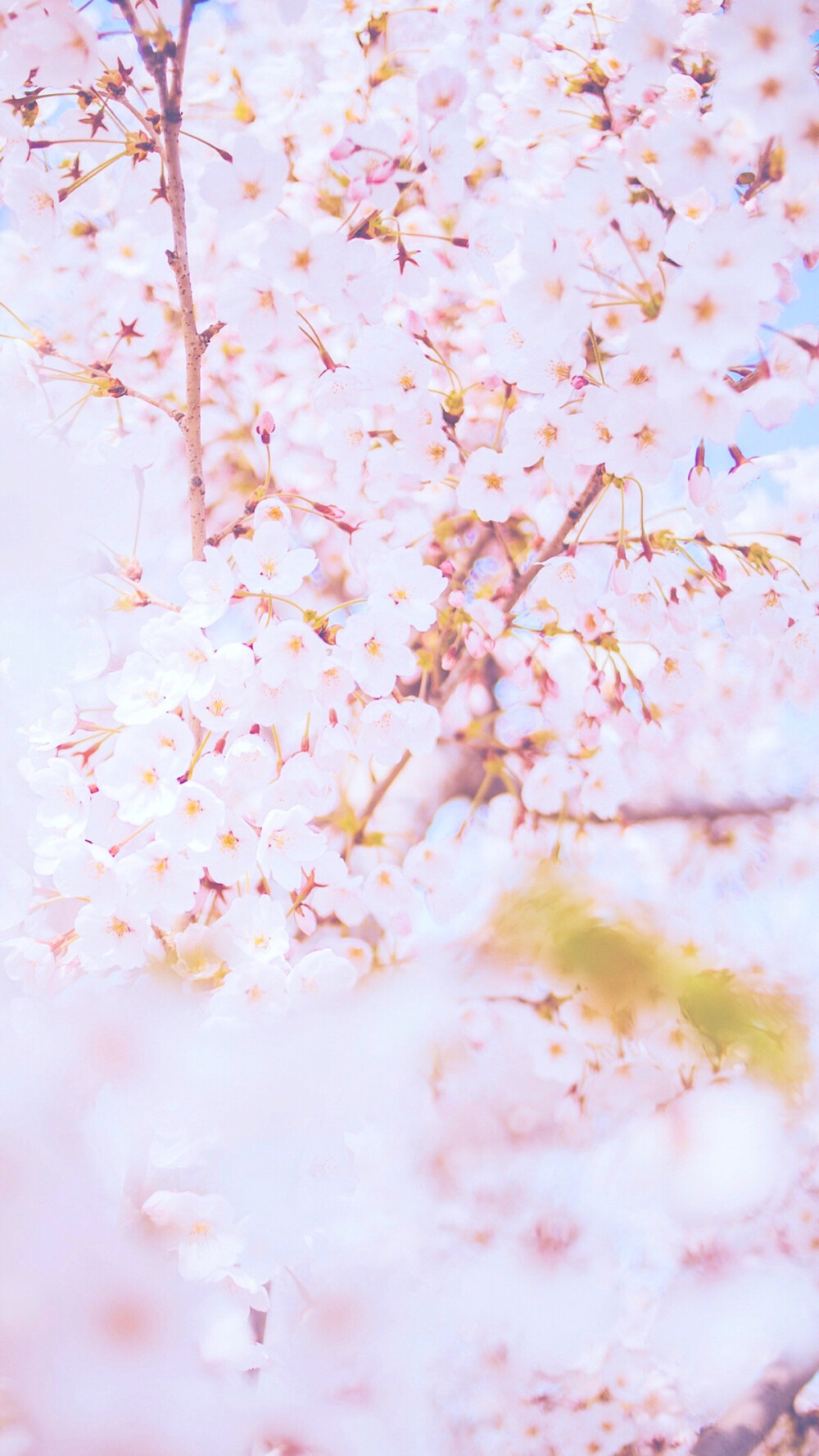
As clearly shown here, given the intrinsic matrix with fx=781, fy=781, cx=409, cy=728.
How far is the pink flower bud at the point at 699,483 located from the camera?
751 mm

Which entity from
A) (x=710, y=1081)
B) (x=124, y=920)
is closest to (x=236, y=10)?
(x=124, y=920)

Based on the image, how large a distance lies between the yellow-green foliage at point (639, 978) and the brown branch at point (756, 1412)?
537 millimetres

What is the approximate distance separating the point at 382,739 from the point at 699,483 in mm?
414

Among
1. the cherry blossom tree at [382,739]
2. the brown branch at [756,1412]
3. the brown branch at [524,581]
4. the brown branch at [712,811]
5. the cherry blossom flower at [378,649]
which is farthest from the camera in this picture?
the brown branch at [712,811]

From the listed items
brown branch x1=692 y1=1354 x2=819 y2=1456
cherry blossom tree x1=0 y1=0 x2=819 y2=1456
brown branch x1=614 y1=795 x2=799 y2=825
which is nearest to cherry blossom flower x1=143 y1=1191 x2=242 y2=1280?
cherry blossom tree x1=0 y1=0 x2=819 y2=1456

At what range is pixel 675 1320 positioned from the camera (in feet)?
4.11

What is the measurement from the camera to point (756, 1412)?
108 cm

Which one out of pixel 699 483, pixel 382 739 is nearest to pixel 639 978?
pixel 382 739

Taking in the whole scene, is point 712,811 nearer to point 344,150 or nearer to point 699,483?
point 699,483

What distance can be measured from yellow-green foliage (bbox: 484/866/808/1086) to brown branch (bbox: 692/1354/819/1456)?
1.76 ft

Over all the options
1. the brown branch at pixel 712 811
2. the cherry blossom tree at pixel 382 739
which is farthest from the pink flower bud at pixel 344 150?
the brown branch at pixel 712 811

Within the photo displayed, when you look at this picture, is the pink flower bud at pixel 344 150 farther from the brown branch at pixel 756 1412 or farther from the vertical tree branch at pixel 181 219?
the brown branch at pixel 756 1412

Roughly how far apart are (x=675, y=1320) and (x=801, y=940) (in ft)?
2.10

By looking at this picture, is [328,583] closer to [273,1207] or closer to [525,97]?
[525,97]
